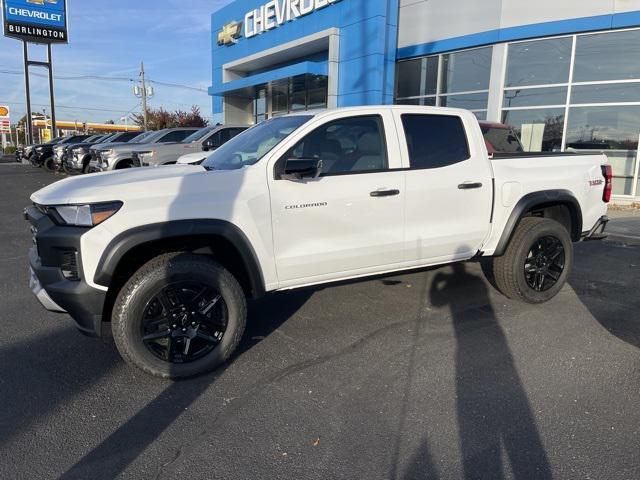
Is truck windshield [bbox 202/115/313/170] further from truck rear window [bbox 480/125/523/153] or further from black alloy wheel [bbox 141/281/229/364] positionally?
truck rear window [bbox 480/125/523/153]

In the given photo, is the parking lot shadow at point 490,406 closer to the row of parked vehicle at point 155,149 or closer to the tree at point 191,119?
the row of parked vehicle at point 155,149

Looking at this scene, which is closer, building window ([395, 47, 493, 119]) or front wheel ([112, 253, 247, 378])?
front wheel ([112, 253, 247, 378])

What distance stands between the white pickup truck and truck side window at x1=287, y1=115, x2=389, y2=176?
0.04 ft

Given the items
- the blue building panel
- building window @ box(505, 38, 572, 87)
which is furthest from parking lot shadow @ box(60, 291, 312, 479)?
the blue building panel

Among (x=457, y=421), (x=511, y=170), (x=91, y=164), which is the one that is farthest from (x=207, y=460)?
(x=91, y=164)

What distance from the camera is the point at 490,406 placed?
10.3ft

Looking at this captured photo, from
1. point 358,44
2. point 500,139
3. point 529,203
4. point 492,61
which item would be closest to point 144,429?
point 529,203

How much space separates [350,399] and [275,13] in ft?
68.8

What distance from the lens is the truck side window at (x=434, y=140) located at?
4.32 meters

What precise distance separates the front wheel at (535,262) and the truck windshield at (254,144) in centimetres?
245

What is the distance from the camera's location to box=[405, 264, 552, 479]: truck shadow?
2580 millimetres

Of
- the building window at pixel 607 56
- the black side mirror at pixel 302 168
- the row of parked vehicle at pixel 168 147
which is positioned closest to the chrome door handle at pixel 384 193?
the black side mirror at pixel 302 168

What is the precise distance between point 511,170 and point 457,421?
107 inches

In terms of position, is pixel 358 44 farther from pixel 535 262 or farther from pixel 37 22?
pixel 37 22
